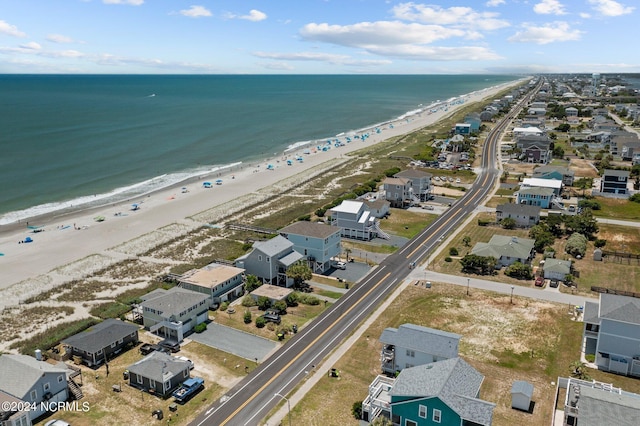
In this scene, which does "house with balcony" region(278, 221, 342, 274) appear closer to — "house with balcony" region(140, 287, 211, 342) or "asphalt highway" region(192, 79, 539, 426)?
"asphalt highway" region(192, 79, 539, 426)

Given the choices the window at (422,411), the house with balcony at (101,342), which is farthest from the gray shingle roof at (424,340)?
the house with balcony at (101,342)

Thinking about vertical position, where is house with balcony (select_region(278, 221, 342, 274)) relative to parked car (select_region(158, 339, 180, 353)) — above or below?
above

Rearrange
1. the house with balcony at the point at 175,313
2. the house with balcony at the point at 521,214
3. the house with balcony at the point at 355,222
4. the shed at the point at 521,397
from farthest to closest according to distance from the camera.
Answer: the house with balcony at the point at 521,214 < the house with balcony at the point at 355,222 < the house with balcony at the point at 175,313 < the shed at the point at 521,397

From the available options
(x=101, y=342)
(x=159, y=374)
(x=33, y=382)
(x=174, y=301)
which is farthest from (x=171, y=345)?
(x=33, y=382)

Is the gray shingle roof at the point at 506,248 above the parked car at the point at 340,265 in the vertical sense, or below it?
above

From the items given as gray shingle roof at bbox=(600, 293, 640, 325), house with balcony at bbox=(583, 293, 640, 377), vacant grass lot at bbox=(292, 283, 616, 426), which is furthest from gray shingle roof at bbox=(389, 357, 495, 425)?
gray shingle roof at bbox=(600, 293, 640, 325)

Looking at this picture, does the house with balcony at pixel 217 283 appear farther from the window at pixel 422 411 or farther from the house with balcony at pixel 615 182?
the house with balcony at pixel 615 182
